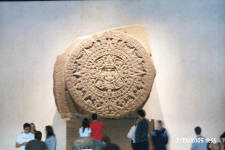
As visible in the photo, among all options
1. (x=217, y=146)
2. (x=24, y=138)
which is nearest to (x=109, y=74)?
(x=24, y=138)

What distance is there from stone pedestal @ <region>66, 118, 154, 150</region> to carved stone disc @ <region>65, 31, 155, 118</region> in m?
0.54

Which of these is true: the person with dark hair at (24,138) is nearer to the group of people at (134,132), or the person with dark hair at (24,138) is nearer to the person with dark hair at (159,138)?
the group of people at (134,132)

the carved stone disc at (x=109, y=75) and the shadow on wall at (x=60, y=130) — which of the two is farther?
the shadow on wall at (x=60, y=130)

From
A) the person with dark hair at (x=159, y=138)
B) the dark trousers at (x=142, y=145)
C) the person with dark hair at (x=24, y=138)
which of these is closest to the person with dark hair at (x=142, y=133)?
the dark trousers at (x=142, y=145)

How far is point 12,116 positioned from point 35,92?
2.25 ft

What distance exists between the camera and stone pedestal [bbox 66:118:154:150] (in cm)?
720

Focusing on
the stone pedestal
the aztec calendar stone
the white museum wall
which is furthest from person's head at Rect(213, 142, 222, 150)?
the aztec calendar stone

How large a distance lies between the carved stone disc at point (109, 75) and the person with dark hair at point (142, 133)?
499 mm

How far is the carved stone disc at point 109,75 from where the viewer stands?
6770mm

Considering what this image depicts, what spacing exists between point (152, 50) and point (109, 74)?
5.62 ft

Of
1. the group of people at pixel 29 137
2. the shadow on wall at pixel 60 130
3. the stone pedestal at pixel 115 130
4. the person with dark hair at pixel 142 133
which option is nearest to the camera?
the group of people at pixel 29 137

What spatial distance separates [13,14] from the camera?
8.38 meters

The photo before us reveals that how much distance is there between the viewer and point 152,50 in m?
8.21

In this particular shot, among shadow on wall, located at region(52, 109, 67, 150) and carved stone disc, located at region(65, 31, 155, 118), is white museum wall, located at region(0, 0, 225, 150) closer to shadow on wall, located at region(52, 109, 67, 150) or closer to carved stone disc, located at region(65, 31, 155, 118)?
shadow on wall, located at region(52, 109, 67, 150)
